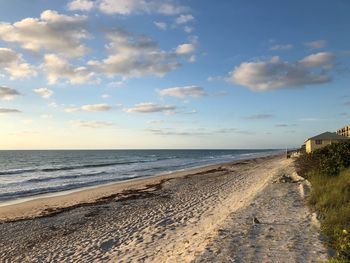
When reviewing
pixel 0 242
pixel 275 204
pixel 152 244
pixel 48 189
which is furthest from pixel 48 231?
pixel 48 189

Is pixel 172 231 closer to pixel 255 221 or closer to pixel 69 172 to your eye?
pixel 255 221

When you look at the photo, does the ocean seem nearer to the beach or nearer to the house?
the beach

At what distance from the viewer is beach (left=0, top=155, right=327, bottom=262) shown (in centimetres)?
729

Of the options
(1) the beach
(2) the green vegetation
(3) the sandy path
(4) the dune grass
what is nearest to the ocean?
(1) the beach

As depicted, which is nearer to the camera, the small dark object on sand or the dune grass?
the dune grass

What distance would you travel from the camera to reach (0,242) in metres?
10.9

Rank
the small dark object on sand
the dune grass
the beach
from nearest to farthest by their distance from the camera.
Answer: the dune grass, the beach, the small dark object on sand

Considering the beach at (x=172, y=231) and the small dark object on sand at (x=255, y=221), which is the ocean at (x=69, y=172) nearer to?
the beach at (x=172, y=231)

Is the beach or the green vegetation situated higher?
the green vegetation

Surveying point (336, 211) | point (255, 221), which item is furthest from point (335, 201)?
point (255, 221)

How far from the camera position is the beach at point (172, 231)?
23.9 ft

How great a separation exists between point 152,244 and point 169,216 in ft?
12.2

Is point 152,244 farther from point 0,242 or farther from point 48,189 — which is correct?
point 48,189

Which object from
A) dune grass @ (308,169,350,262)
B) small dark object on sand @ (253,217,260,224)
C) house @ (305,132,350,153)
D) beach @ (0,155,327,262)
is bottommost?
beach @ (0,155,327,262)
